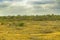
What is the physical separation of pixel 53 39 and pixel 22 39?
496cm

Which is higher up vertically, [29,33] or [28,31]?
[29,33]

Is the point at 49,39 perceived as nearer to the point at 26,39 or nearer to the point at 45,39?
the point at 45,39

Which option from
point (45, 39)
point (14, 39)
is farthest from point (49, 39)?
point (14, 39)

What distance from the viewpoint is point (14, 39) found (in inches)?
1559

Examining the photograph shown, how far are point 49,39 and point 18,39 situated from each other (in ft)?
16.4

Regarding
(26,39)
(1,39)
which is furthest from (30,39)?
(1,39)

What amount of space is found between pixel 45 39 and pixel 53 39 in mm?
1268

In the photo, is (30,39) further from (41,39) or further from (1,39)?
(1,39)

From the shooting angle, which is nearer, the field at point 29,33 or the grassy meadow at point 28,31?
the field at point 29,33

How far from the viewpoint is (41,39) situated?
39188mm

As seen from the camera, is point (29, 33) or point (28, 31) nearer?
point (29, 33)

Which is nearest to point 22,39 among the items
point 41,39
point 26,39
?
point 26,39

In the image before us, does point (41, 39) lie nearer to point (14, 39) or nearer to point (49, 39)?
point (49, 39)

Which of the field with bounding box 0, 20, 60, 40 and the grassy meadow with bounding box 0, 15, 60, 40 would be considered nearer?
the field with bounding box 0, 20, 60, 40
